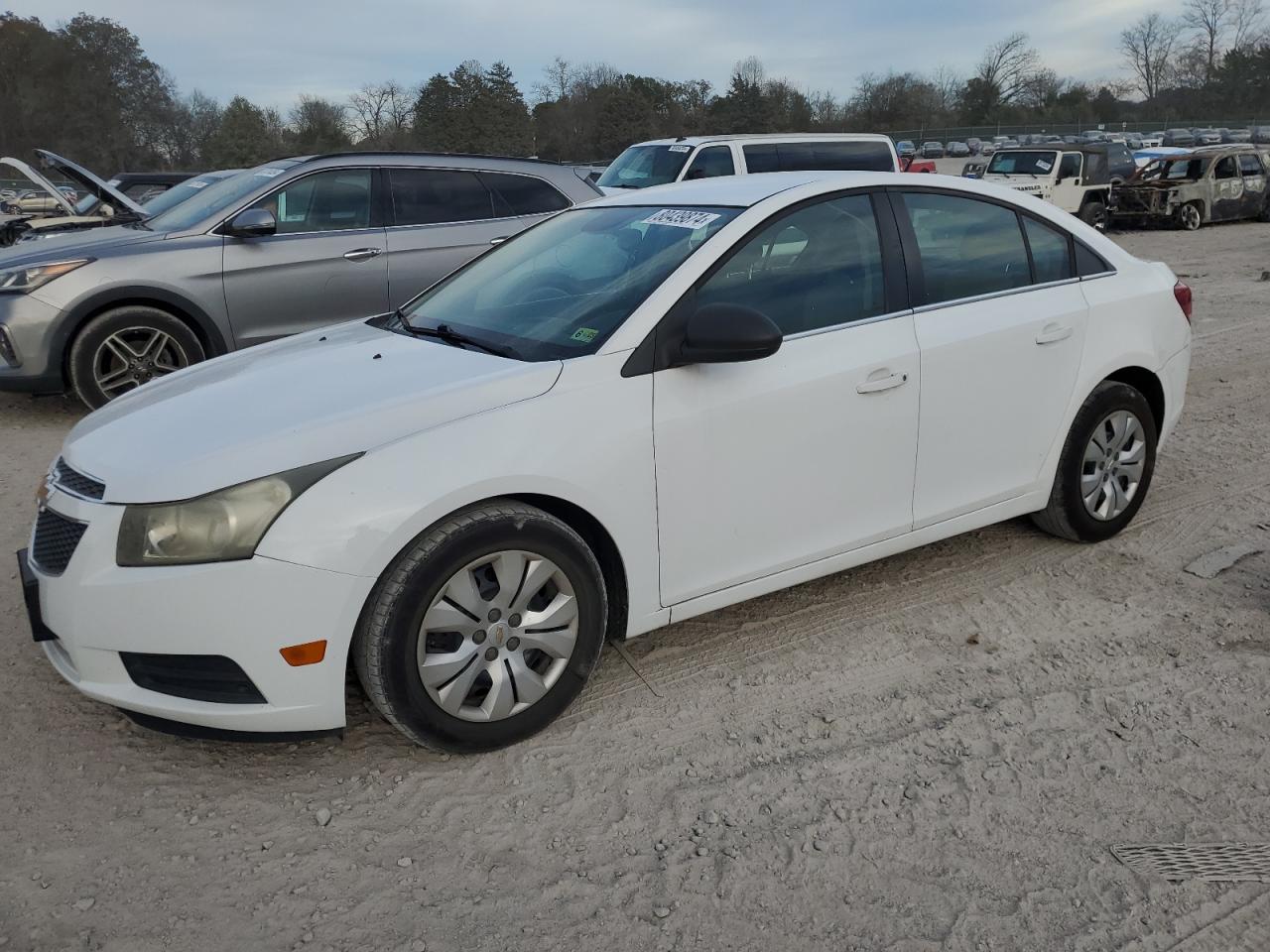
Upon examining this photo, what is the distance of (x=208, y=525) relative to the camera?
2736 mm

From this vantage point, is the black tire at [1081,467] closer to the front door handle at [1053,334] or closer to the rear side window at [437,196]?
the front door handle at [1053,334]

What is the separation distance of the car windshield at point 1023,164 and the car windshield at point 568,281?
18051 millimetres

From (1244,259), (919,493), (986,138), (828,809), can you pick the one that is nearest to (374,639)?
(828,809)

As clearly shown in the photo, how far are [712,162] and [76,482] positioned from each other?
35.0 feet

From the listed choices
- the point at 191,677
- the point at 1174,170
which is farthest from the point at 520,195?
the point at 1174,170

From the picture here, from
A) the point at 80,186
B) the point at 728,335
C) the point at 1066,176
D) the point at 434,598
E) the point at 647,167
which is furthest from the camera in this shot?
the point at 1066,176

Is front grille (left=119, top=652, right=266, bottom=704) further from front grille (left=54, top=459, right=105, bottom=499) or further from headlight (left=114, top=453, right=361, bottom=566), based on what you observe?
front grille (left=54, top=459, right=105, bottom=499)

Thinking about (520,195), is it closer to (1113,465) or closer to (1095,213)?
(1113,465)

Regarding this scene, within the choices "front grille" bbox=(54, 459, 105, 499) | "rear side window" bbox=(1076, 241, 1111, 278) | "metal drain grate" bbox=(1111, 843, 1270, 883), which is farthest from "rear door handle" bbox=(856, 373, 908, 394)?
"front grille" bbox=(54, 459, 105, 499)

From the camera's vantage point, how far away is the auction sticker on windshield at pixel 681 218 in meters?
3.63

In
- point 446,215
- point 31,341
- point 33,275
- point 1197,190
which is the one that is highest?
point 446,215

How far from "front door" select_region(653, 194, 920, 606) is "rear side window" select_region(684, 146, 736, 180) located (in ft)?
30.1

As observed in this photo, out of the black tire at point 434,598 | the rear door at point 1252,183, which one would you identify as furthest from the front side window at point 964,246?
the rear door at point 1252,183

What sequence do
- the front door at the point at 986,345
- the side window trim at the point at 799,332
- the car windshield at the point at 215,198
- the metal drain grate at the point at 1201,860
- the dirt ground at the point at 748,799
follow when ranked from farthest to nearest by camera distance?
the car windshield at the point at 215,198, the front door at the point at 986,345, the side window trim at the point at 799,332, the metal drain grate at the point at 1201,860, the dirt ground at the point at 748,799
